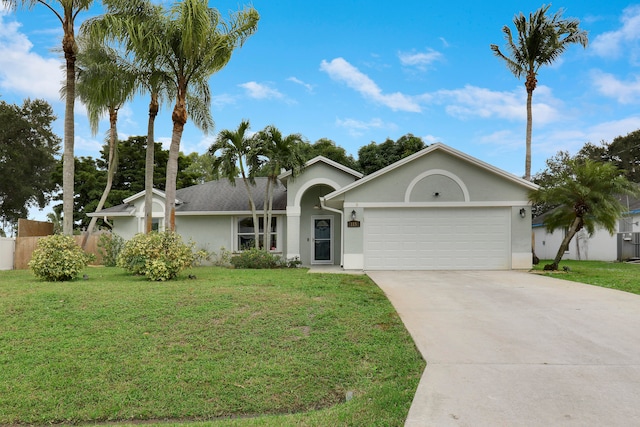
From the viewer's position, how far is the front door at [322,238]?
17703 mm

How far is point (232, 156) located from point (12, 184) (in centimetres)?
2562

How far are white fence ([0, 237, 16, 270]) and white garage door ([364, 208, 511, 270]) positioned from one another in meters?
14.3

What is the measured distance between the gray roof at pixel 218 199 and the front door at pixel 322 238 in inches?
61.9

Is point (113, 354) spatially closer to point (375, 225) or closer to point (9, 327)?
point (9, 327)

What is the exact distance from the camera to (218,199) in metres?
18.9

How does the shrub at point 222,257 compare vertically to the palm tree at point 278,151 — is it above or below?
below

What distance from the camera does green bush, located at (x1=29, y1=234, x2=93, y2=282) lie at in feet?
36.1

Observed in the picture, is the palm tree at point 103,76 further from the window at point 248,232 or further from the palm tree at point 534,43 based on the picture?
the palm tree at point 534,43

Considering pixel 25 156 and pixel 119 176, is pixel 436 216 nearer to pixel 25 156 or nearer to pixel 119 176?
pixel 119 176

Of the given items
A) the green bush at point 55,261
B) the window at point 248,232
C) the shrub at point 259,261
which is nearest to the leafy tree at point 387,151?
the window at point 248,232

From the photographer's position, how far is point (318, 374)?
193 inches

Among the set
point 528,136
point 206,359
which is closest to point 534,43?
point 528,136

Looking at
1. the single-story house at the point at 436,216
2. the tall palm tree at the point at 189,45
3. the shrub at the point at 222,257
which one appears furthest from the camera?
the shrub at the point at 222,257

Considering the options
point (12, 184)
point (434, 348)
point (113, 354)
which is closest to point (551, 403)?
point (434, 348)
